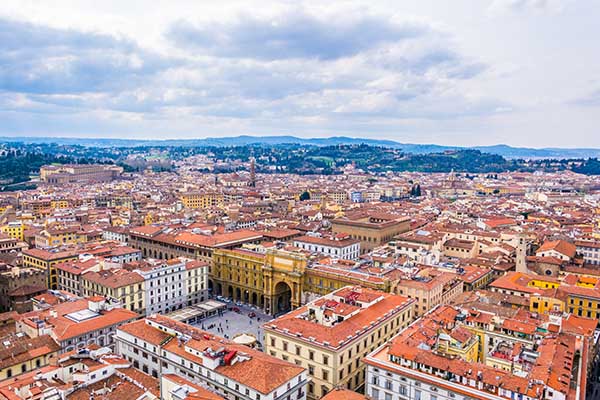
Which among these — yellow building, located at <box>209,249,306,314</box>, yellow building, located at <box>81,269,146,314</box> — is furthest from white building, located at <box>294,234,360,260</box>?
yellow building, located at <box>81,269,146,314</box>

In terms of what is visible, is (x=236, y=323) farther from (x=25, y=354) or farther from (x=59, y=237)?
(x=59, y=237)

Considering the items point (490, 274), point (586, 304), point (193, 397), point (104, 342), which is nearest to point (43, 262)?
point (104, 342)

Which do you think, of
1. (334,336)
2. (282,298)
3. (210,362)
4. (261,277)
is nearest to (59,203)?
(261,277)

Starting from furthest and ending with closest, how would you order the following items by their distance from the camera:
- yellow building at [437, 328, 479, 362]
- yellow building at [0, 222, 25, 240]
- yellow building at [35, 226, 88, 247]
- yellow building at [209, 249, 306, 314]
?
yellow building at [0, 222, 25, 240], yellow building at [35, 226, 88, 247], yellow building at [209, 249, 306, 314], yellow building at [437, 328, 479, 362]

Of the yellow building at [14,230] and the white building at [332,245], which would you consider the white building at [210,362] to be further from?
the yellow building at [14,230]

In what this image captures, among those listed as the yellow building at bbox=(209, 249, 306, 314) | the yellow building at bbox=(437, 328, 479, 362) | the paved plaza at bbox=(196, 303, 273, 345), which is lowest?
the paved plaza at bbox=(196, 303, 273, 345)

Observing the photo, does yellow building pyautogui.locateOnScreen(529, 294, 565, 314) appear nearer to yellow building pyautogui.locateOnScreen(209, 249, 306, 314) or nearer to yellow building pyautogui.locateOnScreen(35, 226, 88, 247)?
yellow building pyautogui.locateOnScreen(209, 249, 306, 314)
